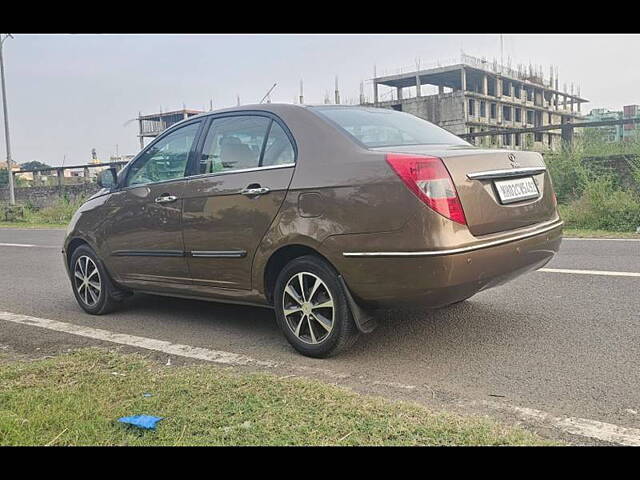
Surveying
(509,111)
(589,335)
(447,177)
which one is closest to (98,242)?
(447,177)

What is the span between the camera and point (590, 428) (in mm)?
2898

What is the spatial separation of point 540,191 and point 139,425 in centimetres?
311

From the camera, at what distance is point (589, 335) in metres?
4.39

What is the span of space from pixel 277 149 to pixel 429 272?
1.48m

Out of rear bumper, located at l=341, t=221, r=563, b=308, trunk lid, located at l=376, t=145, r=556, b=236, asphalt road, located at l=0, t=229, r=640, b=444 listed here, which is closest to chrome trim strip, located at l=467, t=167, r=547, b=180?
trunk lid, located at l=376, t=145, r=556, b=236

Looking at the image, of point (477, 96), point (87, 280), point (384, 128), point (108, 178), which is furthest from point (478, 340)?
point (477, 96)

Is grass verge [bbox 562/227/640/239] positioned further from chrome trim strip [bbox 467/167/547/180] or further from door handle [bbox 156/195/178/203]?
door handle [bbox 156/195/178/203]

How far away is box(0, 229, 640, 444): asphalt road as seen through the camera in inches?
135

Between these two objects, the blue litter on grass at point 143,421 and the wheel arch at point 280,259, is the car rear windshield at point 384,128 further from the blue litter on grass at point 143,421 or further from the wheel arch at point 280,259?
the blue litter on grass at point 143,421

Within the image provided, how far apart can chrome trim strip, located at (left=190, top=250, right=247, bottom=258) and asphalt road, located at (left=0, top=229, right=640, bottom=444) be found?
Result: 0.65 m

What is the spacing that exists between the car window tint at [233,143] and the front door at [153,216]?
9.4 inches

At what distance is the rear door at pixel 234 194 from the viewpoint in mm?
4359

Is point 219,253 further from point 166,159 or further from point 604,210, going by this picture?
point 604,210

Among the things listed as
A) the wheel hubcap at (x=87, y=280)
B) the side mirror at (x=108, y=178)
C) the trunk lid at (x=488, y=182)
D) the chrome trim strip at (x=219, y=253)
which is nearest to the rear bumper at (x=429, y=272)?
the trunk lid at (x=488, y=182)
